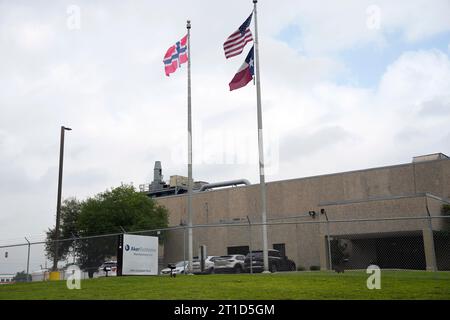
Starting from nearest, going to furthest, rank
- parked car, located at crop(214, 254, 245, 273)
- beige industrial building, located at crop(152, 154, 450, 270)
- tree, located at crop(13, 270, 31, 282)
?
tree, located at crop(13, 270, 31, 282) < parked car, located at crop(214, 254, 245, 273) < beige industrial building, located at crop(152, 154, 450, 270)

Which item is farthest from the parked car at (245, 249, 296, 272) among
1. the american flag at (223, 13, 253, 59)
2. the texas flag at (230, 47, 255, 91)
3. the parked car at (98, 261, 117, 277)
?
the american flag at (223, 13, 253, 59)

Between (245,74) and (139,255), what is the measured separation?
9.75 m

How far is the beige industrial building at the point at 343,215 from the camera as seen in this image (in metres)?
33.4

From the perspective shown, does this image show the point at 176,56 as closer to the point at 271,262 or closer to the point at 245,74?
the point at 245,74

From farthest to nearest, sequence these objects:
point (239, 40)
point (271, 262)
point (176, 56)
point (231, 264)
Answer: point (271, 262)
point (176, 56)
point (231, 264)
point (239, 40)

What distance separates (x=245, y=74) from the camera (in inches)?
978

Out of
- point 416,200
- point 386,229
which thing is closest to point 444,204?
point 416,200

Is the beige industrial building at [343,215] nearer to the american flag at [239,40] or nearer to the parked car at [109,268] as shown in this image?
the parked car at [109,268]

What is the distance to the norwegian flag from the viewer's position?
2830cm

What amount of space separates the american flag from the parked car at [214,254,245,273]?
10.6 metres

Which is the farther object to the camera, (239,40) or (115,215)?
(115,215)

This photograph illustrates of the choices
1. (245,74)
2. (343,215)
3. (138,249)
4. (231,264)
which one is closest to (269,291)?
(138,249)

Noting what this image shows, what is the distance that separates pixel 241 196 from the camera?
52.0 meters

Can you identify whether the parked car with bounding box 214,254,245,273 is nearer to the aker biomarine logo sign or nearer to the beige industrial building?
the beige industrial building
